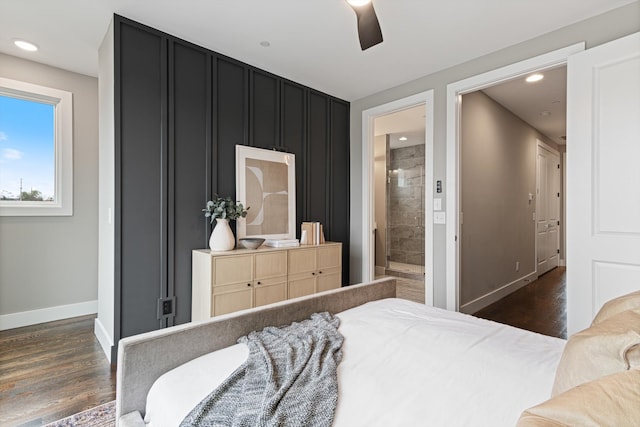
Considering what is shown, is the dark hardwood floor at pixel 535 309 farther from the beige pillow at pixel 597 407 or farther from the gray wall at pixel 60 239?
the gray wall at pixel 60 239

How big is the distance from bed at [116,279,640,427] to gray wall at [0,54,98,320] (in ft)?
9.34

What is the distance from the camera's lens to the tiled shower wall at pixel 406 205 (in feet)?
20.6

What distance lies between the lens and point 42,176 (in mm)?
3119

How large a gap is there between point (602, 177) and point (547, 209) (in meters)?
4.32

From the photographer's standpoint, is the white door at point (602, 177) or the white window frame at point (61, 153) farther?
the white window frame at point (61, 153)

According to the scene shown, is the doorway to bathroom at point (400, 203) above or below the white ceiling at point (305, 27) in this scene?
below

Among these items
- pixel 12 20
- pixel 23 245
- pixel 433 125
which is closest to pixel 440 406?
pixel 433 125

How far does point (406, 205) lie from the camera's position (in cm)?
652

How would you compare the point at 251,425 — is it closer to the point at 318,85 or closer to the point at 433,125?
the point at 433,125

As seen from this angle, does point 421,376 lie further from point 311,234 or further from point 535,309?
point 535,309

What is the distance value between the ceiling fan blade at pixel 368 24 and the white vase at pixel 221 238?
5.62 feet

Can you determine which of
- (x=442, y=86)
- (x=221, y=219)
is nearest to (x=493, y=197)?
(x=442, y=86)

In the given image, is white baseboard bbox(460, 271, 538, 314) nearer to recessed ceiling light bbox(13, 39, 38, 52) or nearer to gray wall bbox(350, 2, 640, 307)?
gray wall bbox(350, 2, 640, 307)

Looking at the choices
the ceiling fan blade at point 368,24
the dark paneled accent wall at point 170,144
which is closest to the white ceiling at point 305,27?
the dark paneled accent wall at point 170,144
